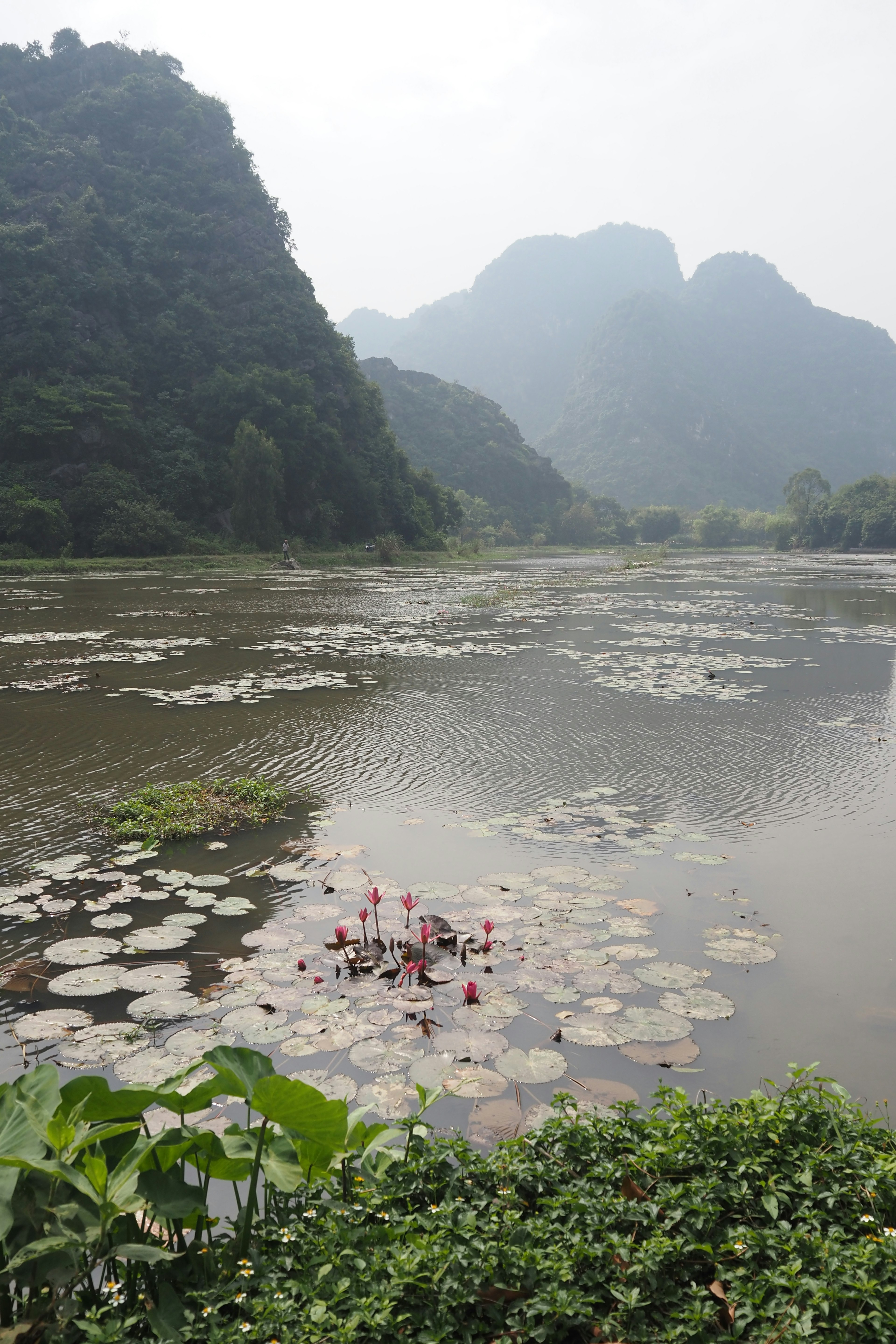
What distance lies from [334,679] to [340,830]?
5.69 metres

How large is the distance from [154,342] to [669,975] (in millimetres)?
59674

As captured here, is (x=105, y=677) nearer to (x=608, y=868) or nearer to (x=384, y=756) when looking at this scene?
(x=384, y=756)

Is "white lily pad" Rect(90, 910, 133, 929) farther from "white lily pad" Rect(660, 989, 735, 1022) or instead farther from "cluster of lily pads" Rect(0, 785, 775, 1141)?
"white lily pad" Rect(660, 989, 735, 1022)

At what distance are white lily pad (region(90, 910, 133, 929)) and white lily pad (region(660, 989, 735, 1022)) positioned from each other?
106 inches

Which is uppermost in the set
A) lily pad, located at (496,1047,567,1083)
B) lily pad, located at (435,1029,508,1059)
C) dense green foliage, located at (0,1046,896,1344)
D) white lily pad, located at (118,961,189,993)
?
dense green foliage, located at (0,1046,896,1344)

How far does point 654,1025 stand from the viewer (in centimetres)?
326

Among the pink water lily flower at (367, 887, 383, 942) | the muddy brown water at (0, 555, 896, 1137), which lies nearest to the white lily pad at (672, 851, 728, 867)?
the muddy brown water at (0, 555, 896, 1137)

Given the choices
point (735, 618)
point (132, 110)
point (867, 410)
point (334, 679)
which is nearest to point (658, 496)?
point (867, 410)

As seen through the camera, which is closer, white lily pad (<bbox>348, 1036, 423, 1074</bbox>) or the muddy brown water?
white lily pad (<bbox>348, 1036, 423, 1074</bbox>)

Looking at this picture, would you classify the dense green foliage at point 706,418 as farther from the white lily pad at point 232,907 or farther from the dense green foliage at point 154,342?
the white lily pad at point 232,907

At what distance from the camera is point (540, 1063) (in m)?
3.02

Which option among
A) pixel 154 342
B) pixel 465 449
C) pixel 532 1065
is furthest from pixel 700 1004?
pixel 465 449

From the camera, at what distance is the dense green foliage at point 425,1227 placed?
1.76 metres

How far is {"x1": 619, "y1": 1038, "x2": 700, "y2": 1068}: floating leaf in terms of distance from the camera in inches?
120
